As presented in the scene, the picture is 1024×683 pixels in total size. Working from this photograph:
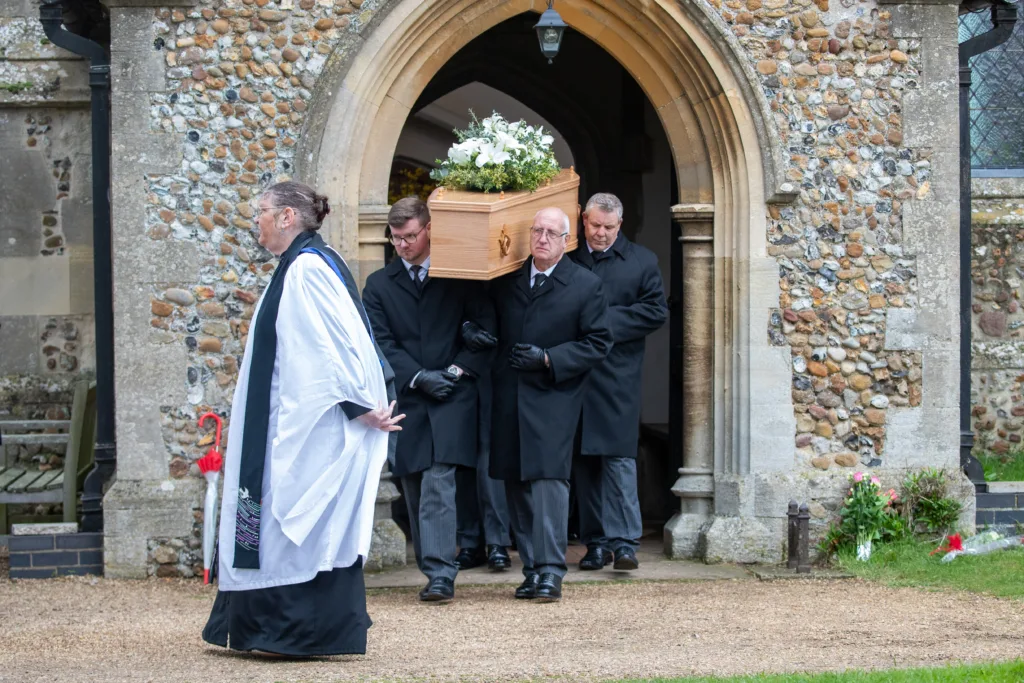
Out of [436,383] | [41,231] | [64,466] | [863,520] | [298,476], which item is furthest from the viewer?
[41,231]

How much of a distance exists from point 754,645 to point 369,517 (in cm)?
150

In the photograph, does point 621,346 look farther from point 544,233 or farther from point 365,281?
point 365,281

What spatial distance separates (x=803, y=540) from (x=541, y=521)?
153cm

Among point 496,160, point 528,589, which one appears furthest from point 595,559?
point 496,160

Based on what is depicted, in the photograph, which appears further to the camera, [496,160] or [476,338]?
[476,338]

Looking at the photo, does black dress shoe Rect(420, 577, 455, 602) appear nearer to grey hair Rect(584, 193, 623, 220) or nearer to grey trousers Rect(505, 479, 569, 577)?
grey trousers Rect(505, 479, 569, 577)

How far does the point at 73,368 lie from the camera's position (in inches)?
348

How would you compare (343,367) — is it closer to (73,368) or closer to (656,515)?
(73,368)

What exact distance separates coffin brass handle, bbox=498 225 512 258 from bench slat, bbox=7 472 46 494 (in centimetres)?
292

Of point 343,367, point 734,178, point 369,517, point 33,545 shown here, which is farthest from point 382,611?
point 734,178

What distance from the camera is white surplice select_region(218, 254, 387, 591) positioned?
17.6 ft

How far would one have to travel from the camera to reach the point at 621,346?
7.43m

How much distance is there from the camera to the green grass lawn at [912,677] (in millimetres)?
4766

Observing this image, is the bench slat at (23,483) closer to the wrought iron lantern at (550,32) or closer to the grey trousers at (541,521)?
the grey trousers at (541,521)
